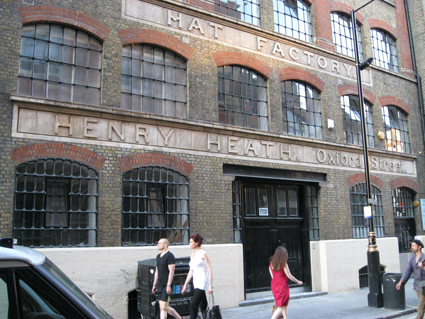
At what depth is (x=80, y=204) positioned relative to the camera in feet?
33.2

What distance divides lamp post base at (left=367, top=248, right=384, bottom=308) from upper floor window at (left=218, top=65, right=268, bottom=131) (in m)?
5.35

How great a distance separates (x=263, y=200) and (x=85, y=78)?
693cm

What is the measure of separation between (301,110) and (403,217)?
7408 millimetres

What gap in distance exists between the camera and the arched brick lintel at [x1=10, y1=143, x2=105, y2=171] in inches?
368

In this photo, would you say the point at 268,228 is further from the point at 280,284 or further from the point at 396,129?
the point at 396,129

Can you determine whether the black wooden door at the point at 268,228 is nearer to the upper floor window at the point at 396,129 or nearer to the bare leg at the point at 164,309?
the bare leg at the point at 164,309

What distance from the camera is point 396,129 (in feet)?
61.6

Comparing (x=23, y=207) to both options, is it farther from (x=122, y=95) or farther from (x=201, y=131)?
(x=201, y=131)

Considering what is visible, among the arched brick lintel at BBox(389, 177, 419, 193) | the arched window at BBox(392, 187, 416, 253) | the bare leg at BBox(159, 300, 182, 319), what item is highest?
the arched brick lintel at BBox(389, 177, 419, 193)

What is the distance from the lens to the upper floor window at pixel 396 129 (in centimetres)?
1831

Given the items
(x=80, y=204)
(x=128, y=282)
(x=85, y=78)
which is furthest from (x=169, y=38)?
(x=128, y=282)

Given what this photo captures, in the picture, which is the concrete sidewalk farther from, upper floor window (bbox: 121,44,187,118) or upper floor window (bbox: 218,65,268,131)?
upper floor window (bbox: 121,44,187,118)

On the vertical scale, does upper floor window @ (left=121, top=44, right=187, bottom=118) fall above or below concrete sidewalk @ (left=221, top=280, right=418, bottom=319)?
above

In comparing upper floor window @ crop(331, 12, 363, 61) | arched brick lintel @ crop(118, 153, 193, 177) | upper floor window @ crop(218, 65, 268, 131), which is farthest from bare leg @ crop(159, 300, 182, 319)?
upper floor window @ crop(331, 12, 363, 61)
